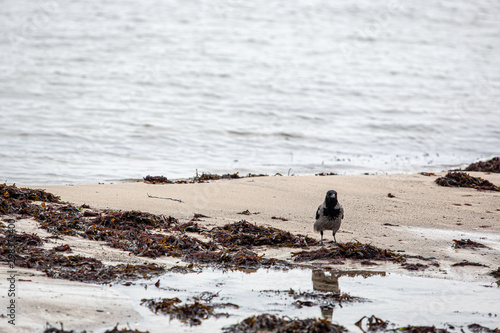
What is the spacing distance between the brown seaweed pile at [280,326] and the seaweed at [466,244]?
9.55 feet

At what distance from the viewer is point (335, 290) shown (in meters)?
5.34

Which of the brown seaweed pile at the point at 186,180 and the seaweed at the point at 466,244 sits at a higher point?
the brown seaweed pile at the point at 186,180

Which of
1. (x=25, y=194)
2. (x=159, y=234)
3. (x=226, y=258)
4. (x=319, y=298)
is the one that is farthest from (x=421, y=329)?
(x=25, y=194)

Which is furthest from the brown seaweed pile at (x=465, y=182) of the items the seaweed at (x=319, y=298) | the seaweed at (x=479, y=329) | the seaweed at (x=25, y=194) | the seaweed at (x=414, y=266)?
the seaweed at (x=25, y=194)

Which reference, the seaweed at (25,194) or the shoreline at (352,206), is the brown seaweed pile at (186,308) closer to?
the shoreline at (352,206)

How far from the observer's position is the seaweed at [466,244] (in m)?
6.63

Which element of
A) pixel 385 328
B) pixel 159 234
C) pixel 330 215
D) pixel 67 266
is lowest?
pixel 385 328

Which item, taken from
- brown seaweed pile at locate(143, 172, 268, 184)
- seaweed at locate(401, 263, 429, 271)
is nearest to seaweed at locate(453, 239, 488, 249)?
seaweed at locate(401, 263, 429, 271)

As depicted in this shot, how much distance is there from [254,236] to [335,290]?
5.40 ft

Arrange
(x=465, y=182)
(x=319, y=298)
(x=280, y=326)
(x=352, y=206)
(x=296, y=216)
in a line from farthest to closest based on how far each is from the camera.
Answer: (x=465, y=182) < (x=352, y=206) < (x=296, y=216) < (x=319, y=298) < (x=280, y=326)

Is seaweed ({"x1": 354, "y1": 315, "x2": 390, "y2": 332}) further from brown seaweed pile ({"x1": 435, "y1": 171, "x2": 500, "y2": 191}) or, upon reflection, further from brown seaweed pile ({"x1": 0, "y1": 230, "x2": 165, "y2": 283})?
brown seaweed pile ({"x1": 435, "y1": 171, "x2": 500, "y2": 191})

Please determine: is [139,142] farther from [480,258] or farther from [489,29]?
[489,29]

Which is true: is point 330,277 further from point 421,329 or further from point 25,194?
point 25,194

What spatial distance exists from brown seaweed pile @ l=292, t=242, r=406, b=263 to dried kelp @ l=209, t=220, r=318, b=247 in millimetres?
356
